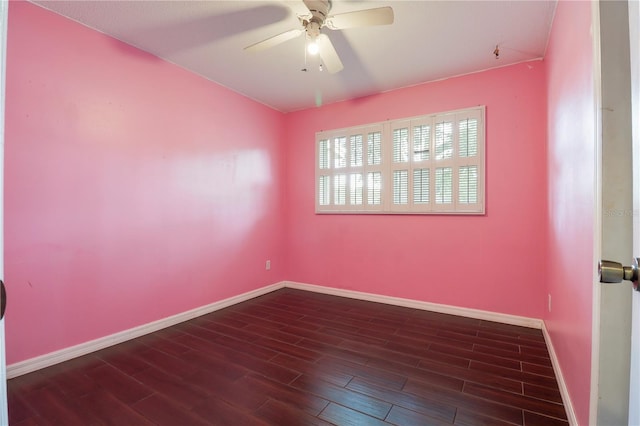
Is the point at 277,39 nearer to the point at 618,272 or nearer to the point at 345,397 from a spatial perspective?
the point at 618,272

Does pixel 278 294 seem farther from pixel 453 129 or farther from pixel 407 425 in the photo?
pixel 453 129

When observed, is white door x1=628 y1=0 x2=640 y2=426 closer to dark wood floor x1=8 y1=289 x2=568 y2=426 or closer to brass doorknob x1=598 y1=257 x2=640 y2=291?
brass doorknob x1=598 y1=257 x2=640 y2=291

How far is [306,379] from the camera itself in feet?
6.32

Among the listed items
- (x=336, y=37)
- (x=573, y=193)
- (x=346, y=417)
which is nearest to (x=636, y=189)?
(x=573, y=193)

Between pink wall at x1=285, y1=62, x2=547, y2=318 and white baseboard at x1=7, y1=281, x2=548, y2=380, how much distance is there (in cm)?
8

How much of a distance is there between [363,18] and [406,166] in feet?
6.10

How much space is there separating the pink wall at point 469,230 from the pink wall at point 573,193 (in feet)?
1.75

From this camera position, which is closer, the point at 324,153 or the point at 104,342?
the point at 104,342

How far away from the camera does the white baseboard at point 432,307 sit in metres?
2.80

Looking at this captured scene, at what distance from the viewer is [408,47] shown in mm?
2576

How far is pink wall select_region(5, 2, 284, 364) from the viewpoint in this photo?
6.48ft

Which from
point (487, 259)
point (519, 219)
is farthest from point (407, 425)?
point (519, 219)

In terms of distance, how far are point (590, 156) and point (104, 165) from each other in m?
3.16

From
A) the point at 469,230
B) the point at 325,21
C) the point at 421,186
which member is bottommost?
the point at 469,230
